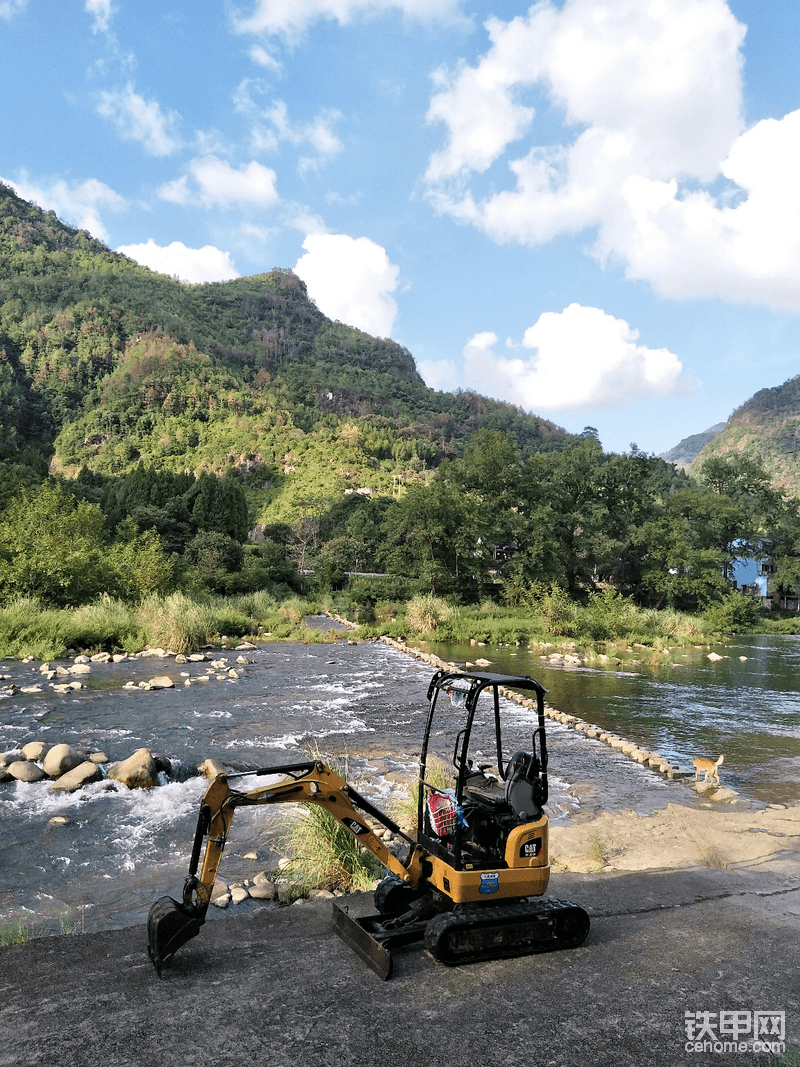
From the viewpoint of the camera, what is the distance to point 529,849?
187 inches

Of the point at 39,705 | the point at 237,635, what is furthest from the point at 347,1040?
the point at 237,635

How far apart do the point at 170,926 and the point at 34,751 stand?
7630 mm

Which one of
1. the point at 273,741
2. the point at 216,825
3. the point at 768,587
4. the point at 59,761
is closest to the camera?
the point at 216,825

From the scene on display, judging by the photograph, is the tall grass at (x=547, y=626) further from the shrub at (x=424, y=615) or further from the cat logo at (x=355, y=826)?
the cat logo at (x=355, y=826)

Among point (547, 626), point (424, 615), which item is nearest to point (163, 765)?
point (424, 615)

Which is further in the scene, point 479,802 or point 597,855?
point 597,855

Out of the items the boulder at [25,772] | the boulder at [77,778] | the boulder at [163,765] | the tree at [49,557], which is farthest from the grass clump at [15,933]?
the tree at [49,557]

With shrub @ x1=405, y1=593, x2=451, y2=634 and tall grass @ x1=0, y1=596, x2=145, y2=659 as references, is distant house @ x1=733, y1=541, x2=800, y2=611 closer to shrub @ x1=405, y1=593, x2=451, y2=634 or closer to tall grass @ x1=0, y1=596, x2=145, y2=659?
shrub @ x1=405, y1=593, x2=451, y2=634

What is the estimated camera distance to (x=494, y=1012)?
412 centimetres

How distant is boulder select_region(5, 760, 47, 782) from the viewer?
9.65 meters

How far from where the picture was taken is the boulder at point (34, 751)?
10445mm

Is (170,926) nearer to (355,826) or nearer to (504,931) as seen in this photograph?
(355,826)

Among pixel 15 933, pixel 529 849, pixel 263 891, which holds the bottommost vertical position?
pixel 263 891

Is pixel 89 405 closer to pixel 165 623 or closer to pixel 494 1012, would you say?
pixel 165 623
